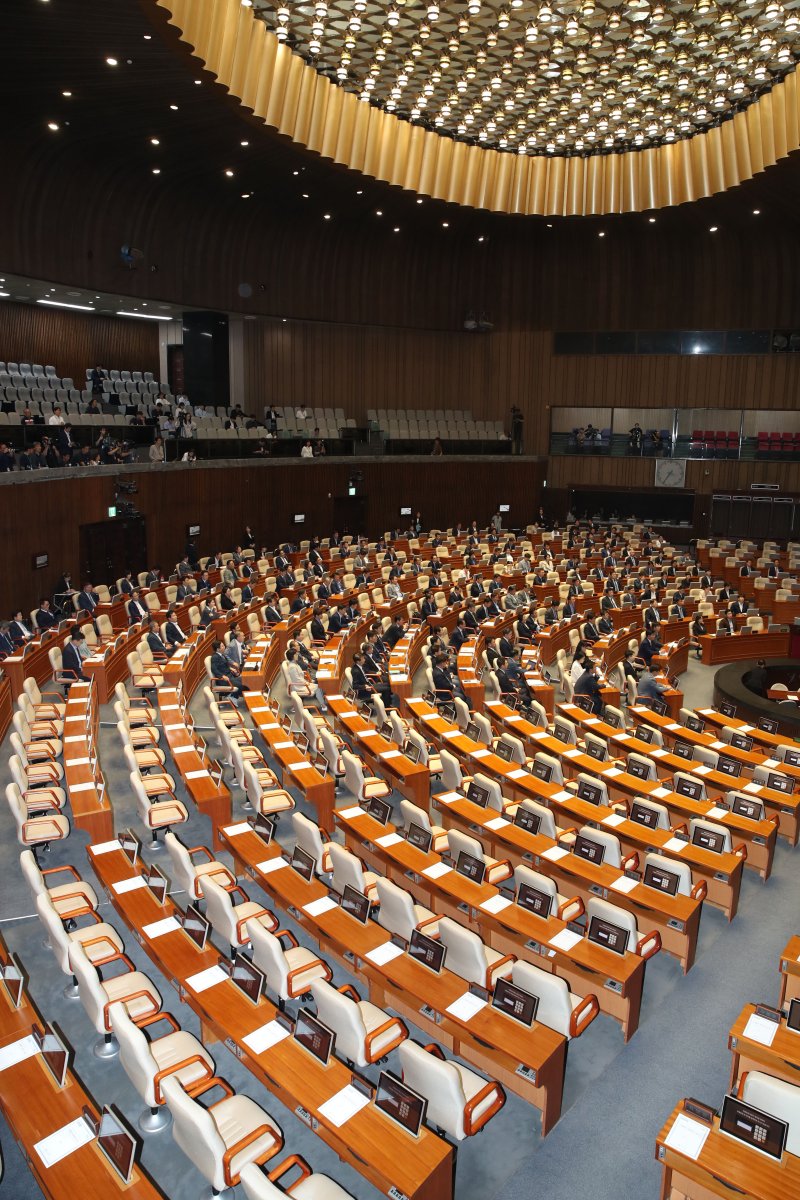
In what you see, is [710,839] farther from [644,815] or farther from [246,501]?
[246,501]

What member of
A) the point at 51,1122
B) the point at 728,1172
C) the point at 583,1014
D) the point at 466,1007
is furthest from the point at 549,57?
the point at 51,1122

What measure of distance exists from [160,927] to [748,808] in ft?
21.6

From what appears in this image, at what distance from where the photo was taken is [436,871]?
26.6 ft

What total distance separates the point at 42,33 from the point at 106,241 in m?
9.82

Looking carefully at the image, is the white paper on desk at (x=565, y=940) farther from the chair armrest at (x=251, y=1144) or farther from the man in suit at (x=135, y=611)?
the man in suit at (x=135, y=611)

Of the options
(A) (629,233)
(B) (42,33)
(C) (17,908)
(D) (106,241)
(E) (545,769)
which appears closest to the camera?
(C) (17,908)

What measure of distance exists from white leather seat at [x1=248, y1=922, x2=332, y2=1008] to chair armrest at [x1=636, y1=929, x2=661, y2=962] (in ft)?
8.64

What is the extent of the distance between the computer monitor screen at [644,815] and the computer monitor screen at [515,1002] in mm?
3790

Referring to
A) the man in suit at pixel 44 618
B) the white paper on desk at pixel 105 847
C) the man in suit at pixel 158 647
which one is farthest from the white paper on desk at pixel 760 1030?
the man in suit at pixel 44 618

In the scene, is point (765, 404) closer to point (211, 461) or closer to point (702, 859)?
point (211, 461)

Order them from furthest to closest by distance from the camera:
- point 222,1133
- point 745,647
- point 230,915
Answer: point 745,647 → point 230,915 → point 222,1133

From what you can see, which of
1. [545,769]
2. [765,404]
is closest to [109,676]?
[545,769]

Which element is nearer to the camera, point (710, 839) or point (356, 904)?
point (356, 904)

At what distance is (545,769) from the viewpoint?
34.8ft
